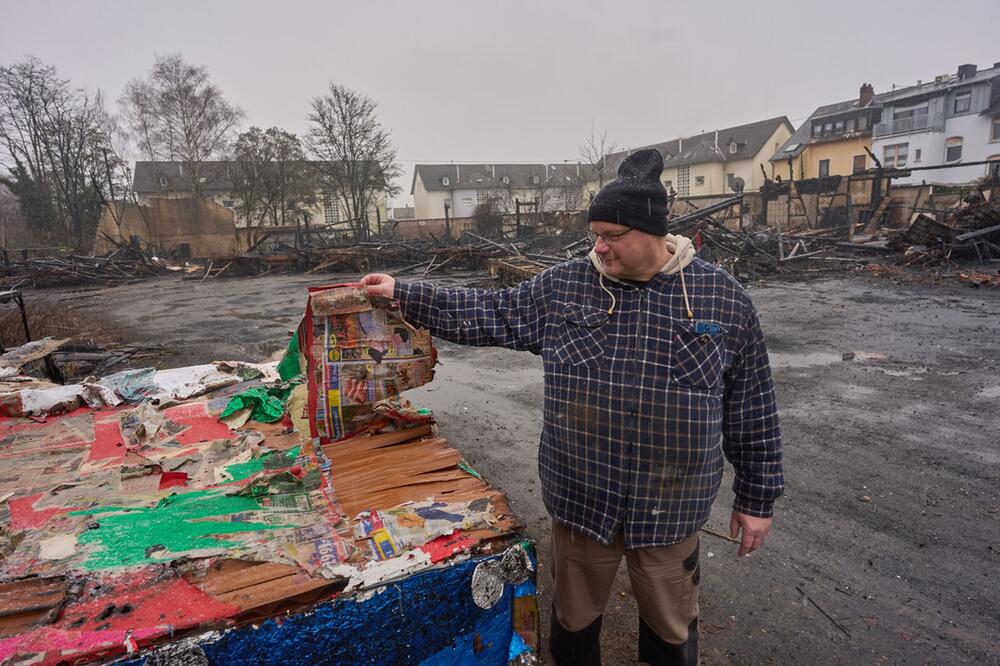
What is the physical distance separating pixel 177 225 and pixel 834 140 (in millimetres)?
43103

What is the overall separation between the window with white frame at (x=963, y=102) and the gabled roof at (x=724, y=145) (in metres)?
10.8

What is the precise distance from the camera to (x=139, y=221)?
29500 millimetres

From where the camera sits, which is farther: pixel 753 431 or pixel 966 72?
pixel 966 72

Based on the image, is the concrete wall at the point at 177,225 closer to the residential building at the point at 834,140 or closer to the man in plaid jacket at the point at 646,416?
the man in plaid jacket at the point at 646,416

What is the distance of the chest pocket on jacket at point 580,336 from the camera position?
63.5 inches

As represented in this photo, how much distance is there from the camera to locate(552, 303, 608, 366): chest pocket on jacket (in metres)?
1.61

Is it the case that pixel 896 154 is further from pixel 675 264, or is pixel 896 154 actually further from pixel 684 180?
pixel 675 264

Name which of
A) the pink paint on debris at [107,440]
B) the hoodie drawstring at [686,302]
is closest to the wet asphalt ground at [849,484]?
the hoodie drawstring at [686,302]

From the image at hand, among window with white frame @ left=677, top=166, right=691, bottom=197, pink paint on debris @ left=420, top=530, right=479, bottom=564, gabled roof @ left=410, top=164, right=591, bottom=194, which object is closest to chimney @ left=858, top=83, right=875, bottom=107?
window with white frame @ left=677, top=166, right=691, bottom=197

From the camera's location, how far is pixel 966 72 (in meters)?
34.8

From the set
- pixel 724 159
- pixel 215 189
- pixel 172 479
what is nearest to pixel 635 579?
pixel 172 479

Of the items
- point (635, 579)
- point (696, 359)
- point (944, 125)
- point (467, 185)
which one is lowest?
point (635, 579)

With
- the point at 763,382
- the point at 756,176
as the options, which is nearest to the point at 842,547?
the point at 763,382

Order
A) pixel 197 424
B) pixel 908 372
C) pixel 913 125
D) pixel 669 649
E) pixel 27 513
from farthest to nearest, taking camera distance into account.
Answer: pixel 913 125
pixel 908 372
pixel 197 424
pixel 27 513
pixel 669 649
